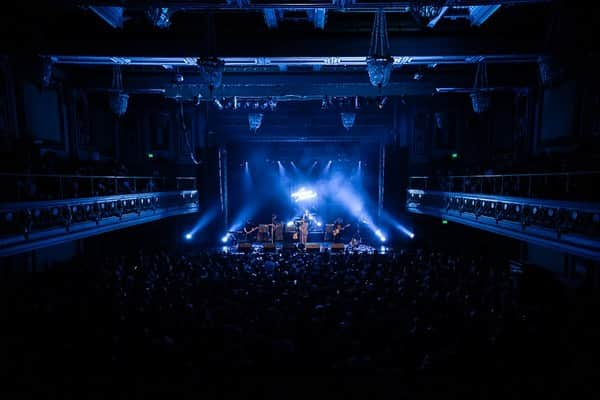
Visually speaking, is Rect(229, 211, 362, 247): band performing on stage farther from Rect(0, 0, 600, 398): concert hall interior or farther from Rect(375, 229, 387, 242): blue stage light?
Rect(375, 229, 387, 242): blue stage light

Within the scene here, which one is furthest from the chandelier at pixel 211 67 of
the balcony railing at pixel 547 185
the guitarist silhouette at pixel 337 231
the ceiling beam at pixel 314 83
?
the guitarist silhouette at pixel 337 231

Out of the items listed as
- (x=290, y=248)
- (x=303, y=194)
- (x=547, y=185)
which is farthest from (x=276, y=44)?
(x=303, y=194)

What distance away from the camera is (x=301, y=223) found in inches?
839

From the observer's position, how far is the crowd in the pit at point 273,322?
6.04 meters

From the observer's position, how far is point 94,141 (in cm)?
1703

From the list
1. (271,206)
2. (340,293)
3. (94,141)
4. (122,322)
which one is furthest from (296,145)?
(122,322)

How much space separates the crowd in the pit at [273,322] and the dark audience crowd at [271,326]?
25mm

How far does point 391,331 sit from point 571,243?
423cm

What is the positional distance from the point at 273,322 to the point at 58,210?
6.40 metres

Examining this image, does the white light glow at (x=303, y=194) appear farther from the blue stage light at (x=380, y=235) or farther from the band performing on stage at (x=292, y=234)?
the blue stage light at (x=380, y=235)

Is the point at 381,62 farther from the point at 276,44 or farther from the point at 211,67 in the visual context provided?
the point at 276,44

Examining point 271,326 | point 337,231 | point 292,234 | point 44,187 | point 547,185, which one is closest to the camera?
point 271,326

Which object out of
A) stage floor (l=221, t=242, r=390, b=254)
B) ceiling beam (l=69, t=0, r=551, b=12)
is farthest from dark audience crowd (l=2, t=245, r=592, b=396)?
stage floor (l=221, t=242, r=390, b=254)

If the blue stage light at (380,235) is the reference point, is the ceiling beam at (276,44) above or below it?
above
